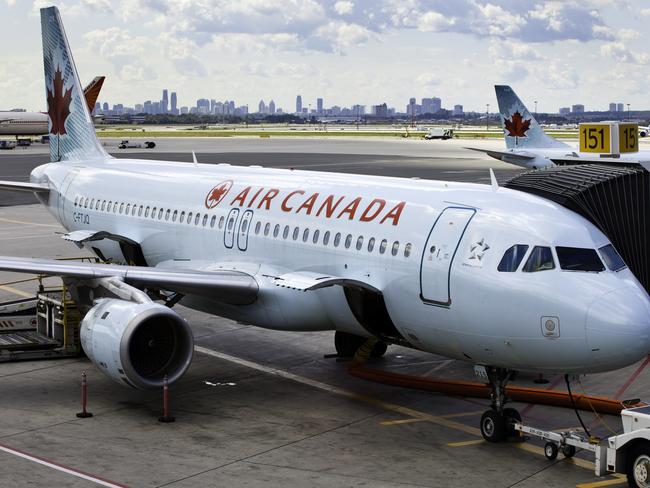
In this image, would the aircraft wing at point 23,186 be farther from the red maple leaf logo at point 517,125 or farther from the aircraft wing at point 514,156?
the red maple leaf logo at point 517,125

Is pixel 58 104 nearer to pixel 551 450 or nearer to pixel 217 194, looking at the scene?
pixel 217 194

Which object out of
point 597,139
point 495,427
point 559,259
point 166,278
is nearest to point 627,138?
point 597,139

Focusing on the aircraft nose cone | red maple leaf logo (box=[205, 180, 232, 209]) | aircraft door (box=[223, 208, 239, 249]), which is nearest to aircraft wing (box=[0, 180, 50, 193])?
red maple leaf logo (box=[205, 180, 232, 209])

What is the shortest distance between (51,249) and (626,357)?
29844mm

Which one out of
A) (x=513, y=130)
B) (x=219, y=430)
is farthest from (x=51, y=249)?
(x=513, y=130)

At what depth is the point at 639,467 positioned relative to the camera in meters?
14.0

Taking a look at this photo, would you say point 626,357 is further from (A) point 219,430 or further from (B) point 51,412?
(B) point 51,412

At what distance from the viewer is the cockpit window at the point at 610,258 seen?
1547 centimetres

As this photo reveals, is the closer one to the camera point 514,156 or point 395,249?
point 395,249

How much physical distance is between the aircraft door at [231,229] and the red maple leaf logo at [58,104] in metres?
10.9

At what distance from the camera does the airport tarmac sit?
14938 mm

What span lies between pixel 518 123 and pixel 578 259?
5058 centimetres

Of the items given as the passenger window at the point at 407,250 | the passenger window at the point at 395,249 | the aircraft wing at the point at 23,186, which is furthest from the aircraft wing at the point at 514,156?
the passenger window at the point at 407,250

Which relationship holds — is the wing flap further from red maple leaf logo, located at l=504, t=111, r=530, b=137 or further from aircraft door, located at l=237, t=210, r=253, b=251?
red maple leaf logo, located at l=504, t=111, r=530, b=137
